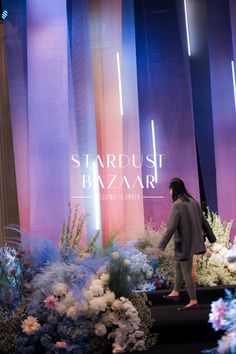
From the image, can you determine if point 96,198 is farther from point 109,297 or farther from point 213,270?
point 109,297

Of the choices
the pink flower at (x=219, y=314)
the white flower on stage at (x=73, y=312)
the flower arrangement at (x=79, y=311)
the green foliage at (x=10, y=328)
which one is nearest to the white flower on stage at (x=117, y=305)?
the flower arrangement at (x=79, y=311)

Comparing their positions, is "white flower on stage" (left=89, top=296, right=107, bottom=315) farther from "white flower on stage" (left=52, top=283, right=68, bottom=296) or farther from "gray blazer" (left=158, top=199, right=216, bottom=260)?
"gray blazer" (left=158, top=199, right=216, bottom=260)

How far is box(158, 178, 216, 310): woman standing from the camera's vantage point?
6477 millimetres

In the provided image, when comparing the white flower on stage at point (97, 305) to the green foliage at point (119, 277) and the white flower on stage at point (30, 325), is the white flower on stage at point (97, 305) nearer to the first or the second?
the green foliage at point (119, 277)

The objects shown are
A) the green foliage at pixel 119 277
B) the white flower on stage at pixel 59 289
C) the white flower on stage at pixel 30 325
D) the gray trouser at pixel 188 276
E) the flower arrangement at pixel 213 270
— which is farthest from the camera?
the flower arrangement at pixel 213 270

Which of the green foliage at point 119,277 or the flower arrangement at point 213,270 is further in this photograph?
the flower arrangement at point 213,270

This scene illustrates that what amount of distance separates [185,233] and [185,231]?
21 mm

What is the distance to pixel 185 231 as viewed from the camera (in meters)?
6.53

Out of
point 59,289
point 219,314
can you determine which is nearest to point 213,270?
Result: point 59,289

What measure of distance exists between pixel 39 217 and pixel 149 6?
3974mm

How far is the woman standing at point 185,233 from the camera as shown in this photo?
21.2 feet

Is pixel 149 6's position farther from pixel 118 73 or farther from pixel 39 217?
pixel 39 217

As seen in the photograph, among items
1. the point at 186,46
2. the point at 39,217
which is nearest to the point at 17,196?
the point at 39,217

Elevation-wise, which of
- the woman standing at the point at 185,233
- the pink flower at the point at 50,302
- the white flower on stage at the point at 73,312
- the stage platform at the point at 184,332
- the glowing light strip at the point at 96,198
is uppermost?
the glowing light strip at the point at 96,198
